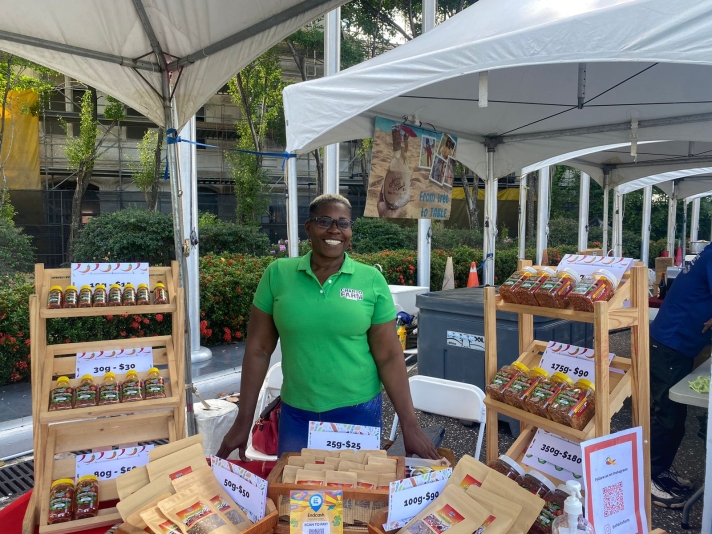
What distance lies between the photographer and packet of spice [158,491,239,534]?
152 centimetres

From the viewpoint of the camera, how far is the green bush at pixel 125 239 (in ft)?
25.4

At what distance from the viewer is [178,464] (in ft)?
5.78

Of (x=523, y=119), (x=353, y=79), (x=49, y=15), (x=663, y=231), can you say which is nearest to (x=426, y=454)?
(x=353, y=79)

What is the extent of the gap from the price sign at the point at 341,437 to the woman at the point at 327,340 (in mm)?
264

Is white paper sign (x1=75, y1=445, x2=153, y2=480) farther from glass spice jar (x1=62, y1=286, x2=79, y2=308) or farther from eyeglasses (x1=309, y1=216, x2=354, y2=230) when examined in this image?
eyeglasses (x1=309, y1=216, x2=354, y2=230)

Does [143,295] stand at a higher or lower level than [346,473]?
higher

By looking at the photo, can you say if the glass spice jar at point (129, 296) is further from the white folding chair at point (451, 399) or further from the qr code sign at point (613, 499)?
the qr code sign at point (613, 499)

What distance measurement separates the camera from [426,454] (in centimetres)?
215

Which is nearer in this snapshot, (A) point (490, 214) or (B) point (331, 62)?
(A) point (490, 214)

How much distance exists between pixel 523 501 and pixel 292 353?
113 cm

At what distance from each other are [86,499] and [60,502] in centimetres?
9

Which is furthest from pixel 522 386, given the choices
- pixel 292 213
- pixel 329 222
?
pixel 292 213

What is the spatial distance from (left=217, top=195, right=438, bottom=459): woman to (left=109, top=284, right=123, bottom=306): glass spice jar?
23.6 inches

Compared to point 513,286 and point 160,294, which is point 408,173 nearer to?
point 513,286
